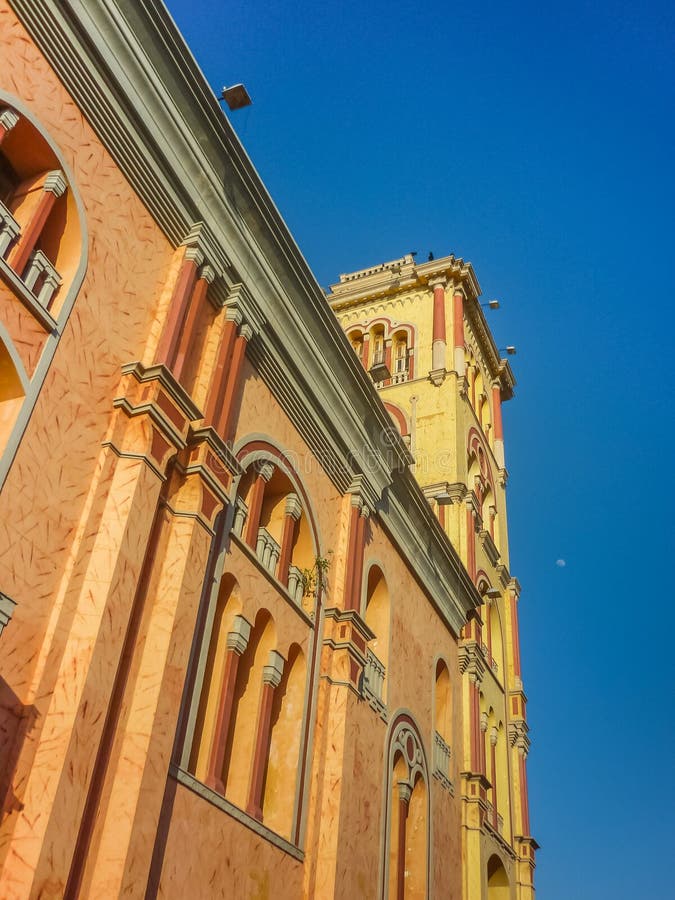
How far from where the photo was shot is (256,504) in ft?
40.0

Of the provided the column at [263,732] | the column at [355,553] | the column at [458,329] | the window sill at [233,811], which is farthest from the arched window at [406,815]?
the column at [458,329]

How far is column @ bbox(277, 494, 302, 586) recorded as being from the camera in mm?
12578

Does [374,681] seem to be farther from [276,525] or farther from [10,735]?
[10,735]

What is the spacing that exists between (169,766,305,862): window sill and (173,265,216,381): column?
13.9ft

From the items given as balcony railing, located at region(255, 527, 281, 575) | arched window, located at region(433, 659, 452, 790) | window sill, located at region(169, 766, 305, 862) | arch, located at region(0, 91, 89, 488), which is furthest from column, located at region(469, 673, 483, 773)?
arch, located at region(0, 91, 89, 488)

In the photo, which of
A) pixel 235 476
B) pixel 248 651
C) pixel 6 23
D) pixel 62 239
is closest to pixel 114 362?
pixel 62 239

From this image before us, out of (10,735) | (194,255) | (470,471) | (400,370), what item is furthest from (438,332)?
(10,735)

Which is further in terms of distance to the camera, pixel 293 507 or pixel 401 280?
pixel 401 280

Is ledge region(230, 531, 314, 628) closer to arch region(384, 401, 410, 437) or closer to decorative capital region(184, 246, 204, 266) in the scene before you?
decorative capital region(184, 246, 204, 266)

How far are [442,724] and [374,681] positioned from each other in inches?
175

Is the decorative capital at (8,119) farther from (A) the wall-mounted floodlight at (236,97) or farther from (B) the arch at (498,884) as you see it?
(B) the arch at (498,884)

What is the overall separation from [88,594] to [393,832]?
29.2 feet

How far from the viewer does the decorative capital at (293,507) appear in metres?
13.0

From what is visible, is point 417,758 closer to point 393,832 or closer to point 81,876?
point 393,832
